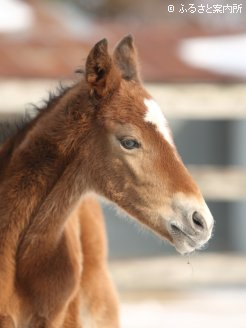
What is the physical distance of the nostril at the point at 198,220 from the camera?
4.97m

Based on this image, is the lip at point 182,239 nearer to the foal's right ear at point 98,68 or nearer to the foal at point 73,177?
the foal at point 73,177

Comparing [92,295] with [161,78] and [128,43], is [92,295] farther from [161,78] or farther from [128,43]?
[161,78]

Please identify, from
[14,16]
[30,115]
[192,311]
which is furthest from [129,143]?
[14,16]

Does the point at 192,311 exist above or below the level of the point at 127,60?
above

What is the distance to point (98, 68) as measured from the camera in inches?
208

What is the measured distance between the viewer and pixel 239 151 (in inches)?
535

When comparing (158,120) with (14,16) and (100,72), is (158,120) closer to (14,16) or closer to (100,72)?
(100,72)

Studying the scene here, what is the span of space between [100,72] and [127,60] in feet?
0.90

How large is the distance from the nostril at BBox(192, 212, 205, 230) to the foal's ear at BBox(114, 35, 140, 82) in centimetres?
89

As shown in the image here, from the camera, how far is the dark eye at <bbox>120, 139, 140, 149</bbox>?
5.19 metres

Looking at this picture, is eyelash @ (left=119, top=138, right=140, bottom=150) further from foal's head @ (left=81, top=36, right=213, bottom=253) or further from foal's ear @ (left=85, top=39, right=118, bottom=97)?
foal's ear @ (left=85, top=39, right=118, bottom=97)

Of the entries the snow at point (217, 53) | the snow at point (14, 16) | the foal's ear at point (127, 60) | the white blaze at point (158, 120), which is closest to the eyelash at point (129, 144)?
the white blaze at point (158, 120)

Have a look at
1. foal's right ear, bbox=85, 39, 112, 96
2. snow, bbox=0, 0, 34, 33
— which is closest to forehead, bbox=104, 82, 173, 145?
foal's right ear, bbox=85, 39, 112, 96

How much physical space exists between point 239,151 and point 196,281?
11.8 ft
